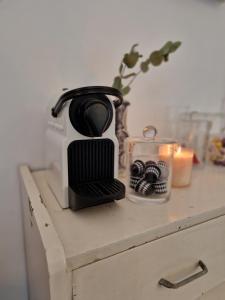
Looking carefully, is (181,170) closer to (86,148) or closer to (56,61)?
(86,148)

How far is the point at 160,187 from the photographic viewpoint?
49cm

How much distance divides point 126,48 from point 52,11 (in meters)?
0.25

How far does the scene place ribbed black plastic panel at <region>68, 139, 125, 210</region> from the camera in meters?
0.39

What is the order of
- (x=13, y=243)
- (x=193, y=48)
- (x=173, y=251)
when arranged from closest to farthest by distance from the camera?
(x=173, y=251), (x=13, y=243), (x=193, y=48)

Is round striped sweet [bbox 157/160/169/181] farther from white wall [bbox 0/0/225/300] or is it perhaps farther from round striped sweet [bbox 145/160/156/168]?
white wall [bbox 0/0/225/300]

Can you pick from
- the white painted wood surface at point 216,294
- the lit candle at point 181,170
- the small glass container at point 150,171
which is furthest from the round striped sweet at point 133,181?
the white painted wood surface at point 216,294

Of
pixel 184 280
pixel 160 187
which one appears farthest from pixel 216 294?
pixel 160 187

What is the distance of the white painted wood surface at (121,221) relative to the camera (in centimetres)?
32

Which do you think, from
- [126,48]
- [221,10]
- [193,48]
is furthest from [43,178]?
[221,10]

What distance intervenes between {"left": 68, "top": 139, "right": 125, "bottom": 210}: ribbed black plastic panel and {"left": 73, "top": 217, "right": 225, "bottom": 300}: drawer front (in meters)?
0.10

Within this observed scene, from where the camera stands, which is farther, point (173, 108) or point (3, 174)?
point (173, 108)

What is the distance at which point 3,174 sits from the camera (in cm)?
61

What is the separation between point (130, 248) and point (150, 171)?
0.60 ft

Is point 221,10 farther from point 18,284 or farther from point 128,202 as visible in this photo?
point 18,284
